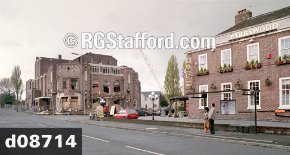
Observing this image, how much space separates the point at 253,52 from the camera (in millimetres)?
31797

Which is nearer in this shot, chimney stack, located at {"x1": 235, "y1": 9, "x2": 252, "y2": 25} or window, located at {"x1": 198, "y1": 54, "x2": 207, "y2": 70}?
window, located at {"x1": 198, "y1": 54, "x2": 207, "y2": 70}

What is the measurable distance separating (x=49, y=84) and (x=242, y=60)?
60227 millimetres

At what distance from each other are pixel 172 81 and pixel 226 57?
42608mm

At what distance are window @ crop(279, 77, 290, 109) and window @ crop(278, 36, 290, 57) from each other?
211cm

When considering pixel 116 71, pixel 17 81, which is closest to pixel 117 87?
pixel 116 71

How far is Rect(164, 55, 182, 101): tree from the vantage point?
7662cm

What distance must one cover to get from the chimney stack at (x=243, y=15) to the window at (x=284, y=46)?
1149 cm

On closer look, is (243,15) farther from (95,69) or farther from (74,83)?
(95,69)

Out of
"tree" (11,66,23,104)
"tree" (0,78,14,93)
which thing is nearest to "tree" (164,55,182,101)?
"tree" (11,66,23,104)

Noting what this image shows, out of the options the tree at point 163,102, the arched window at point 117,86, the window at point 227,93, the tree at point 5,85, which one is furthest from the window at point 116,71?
the tree at point 5,85

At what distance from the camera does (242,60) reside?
32812 millimetres

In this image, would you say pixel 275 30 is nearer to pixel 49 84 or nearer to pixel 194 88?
pixel 194 88

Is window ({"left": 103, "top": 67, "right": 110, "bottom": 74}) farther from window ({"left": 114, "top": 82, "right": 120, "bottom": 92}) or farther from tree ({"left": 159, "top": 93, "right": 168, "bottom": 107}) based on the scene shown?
tree ({"left": 159, "top": 93, "right": 168, "bottom": 107})

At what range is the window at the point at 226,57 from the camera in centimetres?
3425
